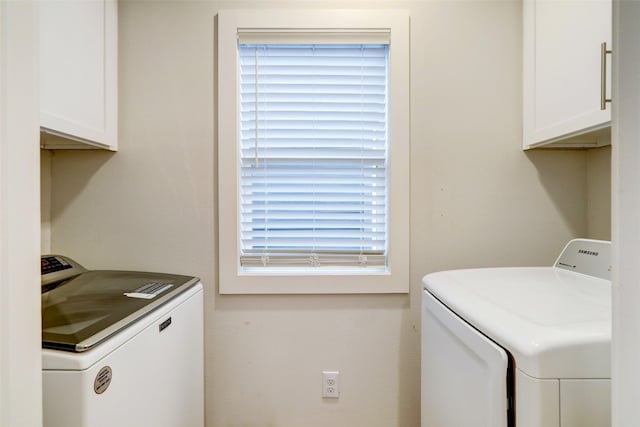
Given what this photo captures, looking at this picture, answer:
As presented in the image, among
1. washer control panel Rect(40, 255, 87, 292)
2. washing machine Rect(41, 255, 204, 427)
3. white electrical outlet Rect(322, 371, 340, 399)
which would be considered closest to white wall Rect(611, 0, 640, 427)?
washing machine Rect(41, 255, 204, 427)

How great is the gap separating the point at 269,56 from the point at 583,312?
1.50m

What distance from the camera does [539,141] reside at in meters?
1.42

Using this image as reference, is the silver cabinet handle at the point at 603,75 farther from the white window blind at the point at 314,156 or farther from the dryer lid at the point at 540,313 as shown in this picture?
the white window blind at the point at 314,156

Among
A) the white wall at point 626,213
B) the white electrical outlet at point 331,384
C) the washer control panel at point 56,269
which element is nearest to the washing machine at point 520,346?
the white wall at point 626,213

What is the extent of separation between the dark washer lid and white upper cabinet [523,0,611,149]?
5.25 ft

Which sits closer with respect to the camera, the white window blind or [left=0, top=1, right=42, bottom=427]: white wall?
[left=0, top=1, right=42, bottom=427]: white wall

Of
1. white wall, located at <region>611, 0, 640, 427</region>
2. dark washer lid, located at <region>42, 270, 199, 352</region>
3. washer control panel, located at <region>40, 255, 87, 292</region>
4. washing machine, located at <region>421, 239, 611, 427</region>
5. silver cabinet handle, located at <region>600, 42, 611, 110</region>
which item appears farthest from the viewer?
washer control panel, located at <region>40, 255, 87, 292</region>

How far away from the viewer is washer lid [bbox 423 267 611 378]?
2.18ft

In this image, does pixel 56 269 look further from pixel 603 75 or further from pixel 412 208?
pixel 603 75

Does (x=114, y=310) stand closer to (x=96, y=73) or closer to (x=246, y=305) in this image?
(x=246, y=305)

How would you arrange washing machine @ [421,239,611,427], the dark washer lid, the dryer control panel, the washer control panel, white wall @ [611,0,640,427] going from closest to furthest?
white wall @ [611,0,640,427] < washing machine @ [421,239,611,427] < the dark washer lid < the dryer control panel < the washer control panel

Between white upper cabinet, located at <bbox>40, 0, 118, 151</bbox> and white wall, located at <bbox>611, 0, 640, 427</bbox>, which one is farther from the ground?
white upper cabinet, located at <bbox>40, 0, 118, 151</bbox>

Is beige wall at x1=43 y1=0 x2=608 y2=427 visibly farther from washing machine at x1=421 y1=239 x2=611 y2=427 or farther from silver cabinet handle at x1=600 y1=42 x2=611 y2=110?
silver cabinet handle at x1=600 y1=42 x2=611 y2=110

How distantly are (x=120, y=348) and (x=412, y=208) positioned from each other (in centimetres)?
123
